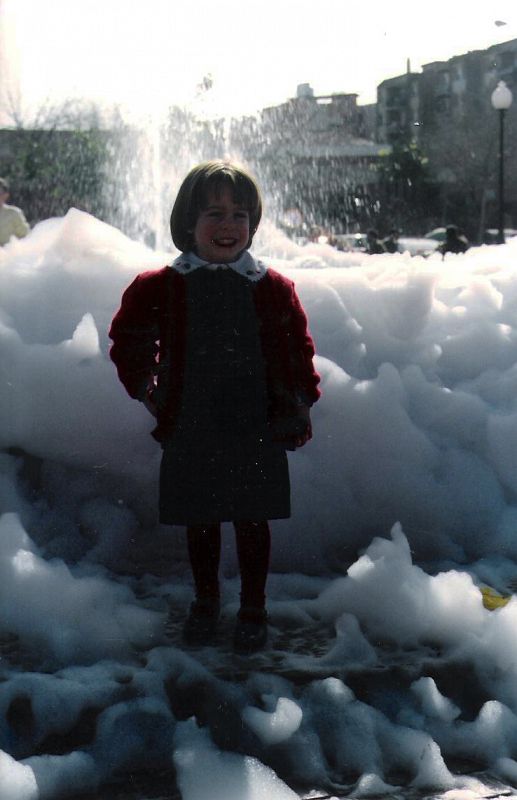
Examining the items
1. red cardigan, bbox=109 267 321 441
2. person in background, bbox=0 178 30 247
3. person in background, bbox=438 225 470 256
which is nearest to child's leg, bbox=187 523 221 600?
red cardigan, bbox=109 267 321 441

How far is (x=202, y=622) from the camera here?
2.78 m

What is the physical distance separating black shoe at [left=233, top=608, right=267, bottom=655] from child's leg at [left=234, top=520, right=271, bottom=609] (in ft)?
0.07

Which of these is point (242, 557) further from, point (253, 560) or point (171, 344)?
point (171, 344)

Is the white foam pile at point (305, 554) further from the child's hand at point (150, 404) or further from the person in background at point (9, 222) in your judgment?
the person in background at point (9, 222)

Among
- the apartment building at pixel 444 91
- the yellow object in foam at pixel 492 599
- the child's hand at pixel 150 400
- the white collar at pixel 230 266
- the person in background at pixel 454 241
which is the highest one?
the apartment building at pixel 444 91

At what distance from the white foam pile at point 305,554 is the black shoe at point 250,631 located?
3.2 inches

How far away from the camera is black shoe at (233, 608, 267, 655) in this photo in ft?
8.85

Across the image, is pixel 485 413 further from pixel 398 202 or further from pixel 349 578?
pixel 398 202

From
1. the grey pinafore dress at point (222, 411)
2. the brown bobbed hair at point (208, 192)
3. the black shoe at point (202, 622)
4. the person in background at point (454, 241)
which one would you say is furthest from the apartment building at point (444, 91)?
the black shoe at point (202, 622)

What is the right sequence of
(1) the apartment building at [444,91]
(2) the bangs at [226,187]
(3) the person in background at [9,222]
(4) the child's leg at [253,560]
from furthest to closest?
(1) the apartment building at [444,91]
(3) the person in background at [9,222]
(4) the child's leg at [253,560]
(2) the bangs at [226,187]

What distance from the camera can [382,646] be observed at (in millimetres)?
2750

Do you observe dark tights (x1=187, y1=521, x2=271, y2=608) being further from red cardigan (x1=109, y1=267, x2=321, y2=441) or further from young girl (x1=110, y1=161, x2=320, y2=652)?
red cardigan (x1=109, y1=267, x2=321, y2=441)

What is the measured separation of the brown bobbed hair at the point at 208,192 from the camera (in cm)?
269

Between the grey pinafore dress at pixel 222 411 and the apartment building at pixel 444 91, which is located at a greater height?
the apartment building at pixel 444 91
